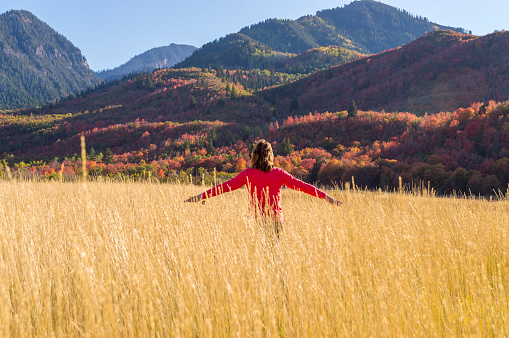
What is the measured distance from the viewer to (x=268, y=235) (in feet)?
10.8

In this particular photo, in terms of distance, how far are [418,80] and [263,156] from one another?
84.4m

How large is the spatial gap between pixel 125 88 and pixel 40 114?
2915cm

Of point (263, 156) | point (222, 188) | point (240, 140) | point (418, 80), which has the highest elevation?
point (418, 80)

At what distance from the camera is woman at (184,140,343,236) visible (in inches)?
139

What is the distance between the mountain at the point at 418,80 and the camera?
209 ft

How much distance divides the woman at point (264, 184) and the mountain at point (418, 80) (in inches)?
2598

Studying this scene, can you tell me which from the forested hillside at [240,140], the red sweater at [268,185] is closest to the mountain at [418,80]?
the forested hillside at [240,140]

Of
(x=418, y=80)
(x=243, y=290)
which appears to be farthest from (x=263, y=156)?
(x=418, y=80)

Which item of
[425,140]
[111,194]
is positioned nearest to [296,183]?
[111,194]

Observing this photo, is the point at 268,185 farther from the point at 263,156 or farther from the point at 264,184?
the point at 263,156

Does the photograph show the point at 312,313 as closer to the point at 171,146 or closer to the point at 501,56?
the point at 171,146

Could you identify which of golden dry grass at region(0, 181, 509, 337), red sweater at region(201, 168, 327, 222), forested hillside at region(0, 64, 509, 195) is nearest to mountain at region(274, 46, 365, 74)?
forested hillside at region(0, 64, 509, 195)

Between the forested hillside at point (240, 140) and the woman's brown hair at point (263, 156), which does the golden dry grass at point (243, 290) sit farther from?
the forested hillside at point (240, 140)

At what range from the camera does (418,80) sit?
75.5 m
